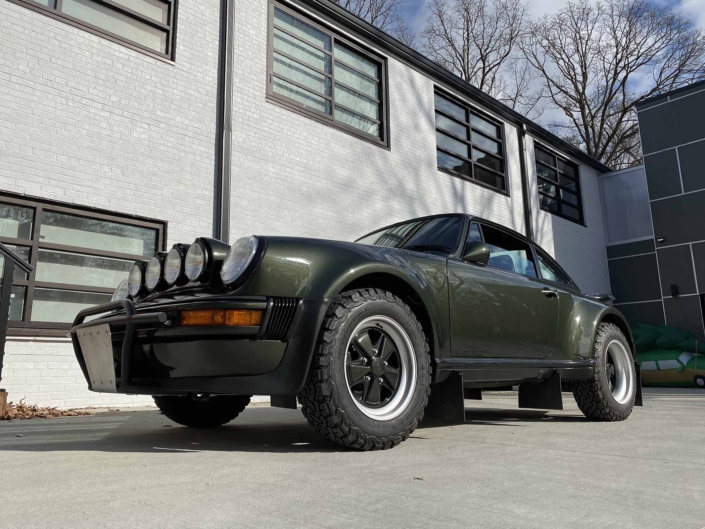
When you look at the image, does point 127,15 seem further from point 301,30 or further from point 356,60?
point 356,60

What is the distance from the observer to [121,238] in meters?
6.62

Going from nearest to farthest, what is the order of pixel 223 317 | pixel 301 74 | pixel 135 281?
pixel 223 317 < pixel 135 281 < pixel 301 74

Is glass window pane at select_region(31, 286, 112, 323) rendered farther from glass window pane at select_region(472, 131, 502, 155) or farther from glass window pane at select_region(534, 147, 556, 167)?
glass window pane at select_region(534, 147, 556, 167)

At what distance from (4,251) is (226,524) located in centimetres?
456

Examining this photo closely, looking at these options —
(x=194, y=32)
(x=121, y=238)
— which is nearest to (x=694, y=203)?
(x=194, y=32)

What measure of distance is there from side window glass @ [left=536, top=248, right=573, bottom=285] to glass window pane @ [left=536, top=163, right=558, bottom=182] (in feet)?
35.5

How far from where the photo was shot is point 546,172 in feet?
49.4

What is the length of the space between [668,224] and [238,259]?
1504cm

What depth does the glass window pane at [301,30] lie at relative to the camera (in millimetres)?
9086

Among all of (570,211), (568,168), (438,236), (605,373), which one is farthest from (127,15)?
(568,168)

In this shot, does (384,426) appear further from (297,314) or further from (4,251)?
(4,251)

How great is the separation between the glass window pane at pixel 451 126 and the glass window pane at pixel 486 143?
14.1 inches

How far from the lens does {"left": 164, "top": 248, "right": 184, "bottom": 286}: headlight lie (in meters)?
2.70

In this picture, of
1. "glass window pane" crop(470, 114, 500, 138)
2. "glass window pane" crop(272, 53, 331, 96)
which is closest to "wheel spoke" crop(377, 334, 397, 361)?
"glass window pane" crop(272, 53, 331, 96)
